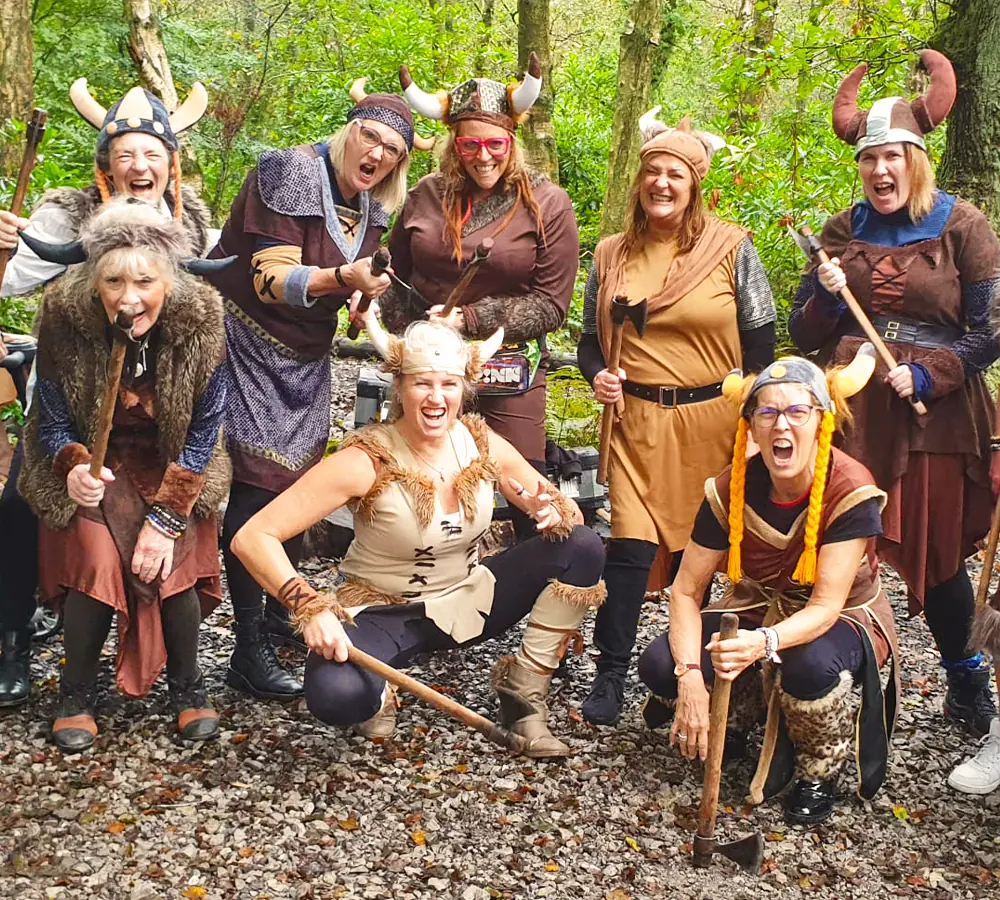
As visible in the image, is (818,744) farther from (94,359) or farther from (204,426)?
(94,359)

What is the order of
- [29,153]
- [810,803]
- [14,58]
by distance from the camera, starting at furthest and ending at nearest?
[14,58], [810,803], [29,153]

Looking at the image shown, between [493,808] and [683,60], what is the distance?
14.7m

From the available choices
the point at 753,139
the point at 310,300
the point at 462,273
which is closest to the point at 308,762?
the point at 310,300

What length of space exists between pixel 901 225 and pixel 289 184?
1.88 meters

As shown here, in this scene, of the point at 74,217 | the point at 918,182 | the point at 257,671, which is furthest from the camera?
the point at 257,671

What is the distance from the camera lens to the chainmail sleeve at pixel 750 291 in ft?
11.2

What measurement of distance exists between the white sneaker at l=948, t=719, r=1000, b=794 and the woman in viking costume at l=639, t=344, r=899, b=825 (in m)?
0.28

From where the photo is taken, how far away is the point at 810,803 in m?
3.01

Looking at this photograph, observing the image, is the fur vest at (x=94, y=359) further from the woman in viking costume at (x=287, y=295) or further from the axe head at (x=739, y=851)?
the axe head at (x=739, y=851)

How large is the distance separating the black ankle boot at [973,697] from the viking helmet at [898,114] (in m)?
1.69

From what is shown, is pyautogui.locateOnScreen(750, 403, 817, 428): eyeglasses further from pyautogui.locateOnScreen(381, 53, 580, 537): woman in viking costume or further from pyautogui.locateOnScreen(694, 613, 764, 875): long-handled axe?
pyautogui.locateOnScreen(381, 53, 580, 537): woman in viking costume

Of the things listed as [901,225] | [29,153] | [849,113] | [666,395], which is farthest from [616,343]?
[29,153]

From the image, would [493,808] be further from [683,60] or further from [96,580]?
[683,60]

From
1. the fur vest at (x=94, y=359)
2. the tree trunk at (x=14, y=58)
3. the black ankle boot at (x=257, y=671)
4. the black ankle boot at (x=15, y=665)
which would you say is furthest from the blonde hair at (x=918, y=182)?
the tree trunk at (x=14, y=58)
